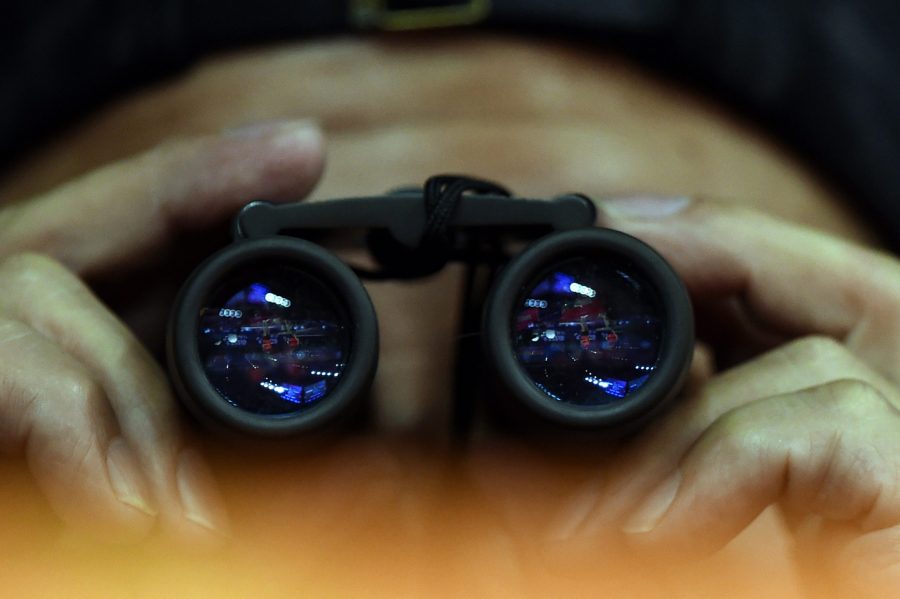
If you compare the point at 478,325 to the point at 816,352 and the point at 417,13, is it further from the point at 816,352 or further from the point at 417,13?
the point at 417,13

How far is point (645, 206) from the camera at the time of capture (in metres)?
0.95

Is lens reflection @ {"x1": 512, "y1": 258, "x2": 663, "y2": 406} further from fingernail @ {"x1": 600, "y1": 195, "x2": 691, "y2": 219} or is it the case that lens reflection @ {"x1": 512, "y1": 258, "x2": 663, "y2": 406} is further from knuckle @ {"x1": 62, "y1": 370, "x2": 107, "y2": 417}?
knuckle @ {"x1": 62, "y1": 370, "x2": 107, "y2": 417}

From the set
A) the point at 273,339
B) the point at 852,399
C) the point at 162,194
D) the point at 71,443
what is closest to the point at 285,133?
the point at 162,194

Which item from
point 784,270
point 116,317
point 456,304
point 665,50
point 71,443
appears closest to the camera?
point 71,443

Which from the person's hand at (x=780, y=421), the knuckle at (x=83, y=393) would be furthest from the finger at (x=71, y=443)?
the person's hand at (x=780, y=421)

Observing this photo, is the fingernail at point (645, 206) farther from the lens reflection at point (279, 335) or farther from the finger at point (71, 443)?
the finger at point (71, 443)

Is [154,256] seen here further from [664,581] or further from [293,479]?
[664,581]

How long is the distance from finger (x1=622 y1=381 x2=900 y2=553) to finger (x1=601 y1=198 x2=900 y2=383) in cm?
17

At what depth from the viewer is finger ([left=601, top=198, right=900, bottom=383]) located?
36.8 inches

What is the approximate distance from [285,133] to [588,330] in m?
0.35

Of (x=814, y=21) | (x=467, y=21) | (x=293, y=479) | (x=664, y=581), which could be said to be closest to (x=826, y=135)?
(x=814, y=21)

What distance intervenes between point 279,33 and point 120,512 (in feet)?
2.19

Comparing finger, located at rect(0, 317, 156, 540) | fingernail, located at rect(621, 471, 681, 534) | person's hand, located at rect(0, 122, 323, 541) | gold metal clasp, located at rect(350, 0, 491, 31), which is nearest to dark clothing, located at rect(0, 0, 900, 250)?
gold metal clasp, located at rect(350, 0, 491, 31)

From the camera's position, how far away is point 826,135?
1.25 meters
